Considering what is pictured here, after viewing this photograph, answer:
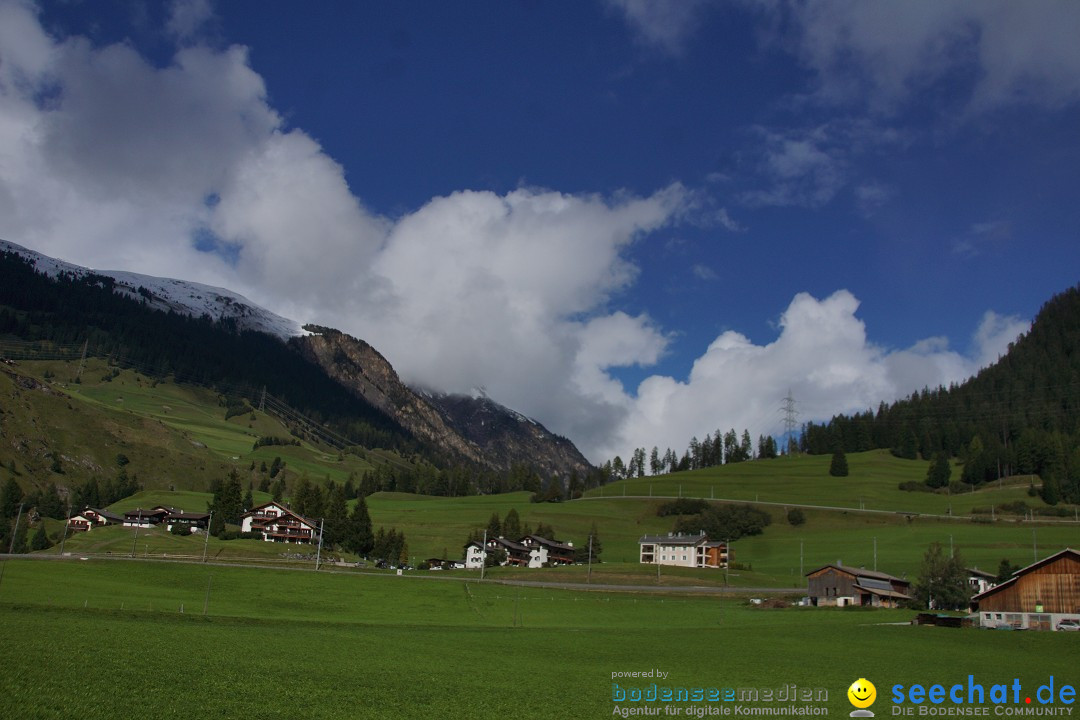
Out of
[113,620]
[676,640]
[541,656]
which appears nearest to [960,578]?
[676,640]

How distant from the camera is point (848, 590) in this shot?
9700cm

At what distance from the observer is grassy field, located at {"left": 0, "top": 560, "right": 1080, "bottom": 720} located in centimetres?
2492

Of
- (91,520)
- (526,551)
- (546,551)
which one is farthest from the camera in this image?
(546,551)

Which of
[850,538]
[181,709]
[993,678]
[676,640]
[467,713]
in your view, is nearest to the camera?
[181,709]

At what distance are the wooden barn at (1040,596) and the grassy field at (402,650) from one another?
394 inches

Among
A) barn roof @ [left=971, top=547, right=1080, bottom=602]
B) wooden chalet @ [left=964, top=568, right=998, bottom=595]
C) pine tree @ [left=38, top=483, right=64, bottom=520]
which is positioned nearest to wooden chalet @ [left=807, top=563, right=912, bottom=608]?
wooden chalet @ [left=964, top=568, right=998, bottom=595]

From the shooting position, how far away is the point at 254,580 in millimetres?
86688

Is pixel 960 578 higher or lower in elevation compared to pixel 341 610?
higher

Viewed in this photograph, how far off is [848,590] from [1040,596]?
92.5ft

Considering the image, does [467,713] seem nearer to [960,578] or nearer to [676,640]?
[676,640]

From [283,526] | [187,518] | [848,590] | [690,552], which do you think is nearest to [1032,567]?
[848,590]

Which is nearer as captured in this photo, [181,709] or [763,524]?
[181,709]

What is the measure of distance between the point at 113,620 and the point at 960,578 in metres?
93.5

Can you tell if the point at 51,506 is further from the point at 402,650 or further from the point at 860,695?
the point at 860,695
